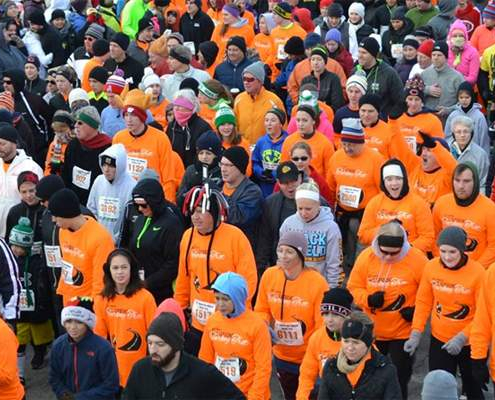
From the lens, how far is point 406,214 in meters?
9.60

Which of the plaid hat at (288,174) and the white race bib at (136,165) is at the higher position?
the plaid hat at (288,174)

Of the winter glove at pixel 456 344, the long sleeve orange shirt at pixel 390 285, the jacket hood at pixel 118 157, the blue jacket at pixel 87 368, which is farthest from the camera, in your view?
the jacket hood at pixel 118 157

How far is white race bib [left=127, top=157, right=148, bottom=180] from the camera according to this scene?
11281mm

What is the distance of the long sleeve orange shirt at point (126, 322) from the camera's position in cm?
862

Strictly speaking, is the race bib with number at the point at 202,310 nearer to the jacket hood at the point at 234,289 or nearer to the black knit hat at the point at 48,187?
Result: the jacket hood at the point at 234,289

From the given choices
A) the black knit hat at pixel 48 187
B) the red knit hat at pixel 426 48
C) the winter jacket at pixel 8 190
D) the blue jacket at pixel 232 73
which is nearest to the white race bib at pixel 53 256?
the black knit hat at pixel 48 187

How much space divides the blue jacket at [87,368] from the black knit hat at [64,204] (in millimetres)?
1532

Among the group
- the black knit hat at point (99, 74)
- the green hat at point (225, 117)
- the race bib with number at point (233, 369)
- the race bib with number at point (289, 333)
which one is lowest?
the race bib with number at point (233, 369)

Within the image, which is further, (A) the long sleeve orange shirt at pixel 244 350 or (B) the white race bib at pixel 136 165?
(B) the white race bib at pixel 136 165

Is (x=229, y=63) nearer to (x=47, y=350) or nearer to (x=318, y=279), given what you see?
(x=47, y=350)

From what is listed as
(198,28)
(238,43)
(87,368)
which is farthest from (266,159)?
(198,28)

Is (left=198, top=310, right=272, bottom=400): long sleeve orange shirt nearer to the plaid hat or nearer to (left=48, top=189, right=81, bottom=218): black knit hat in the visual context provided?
(left=48, top=189, right=81, bottom=218): black knit hat

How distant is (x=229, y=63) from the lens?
1441 cm

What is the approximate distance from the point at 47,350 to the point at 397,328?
346cm
